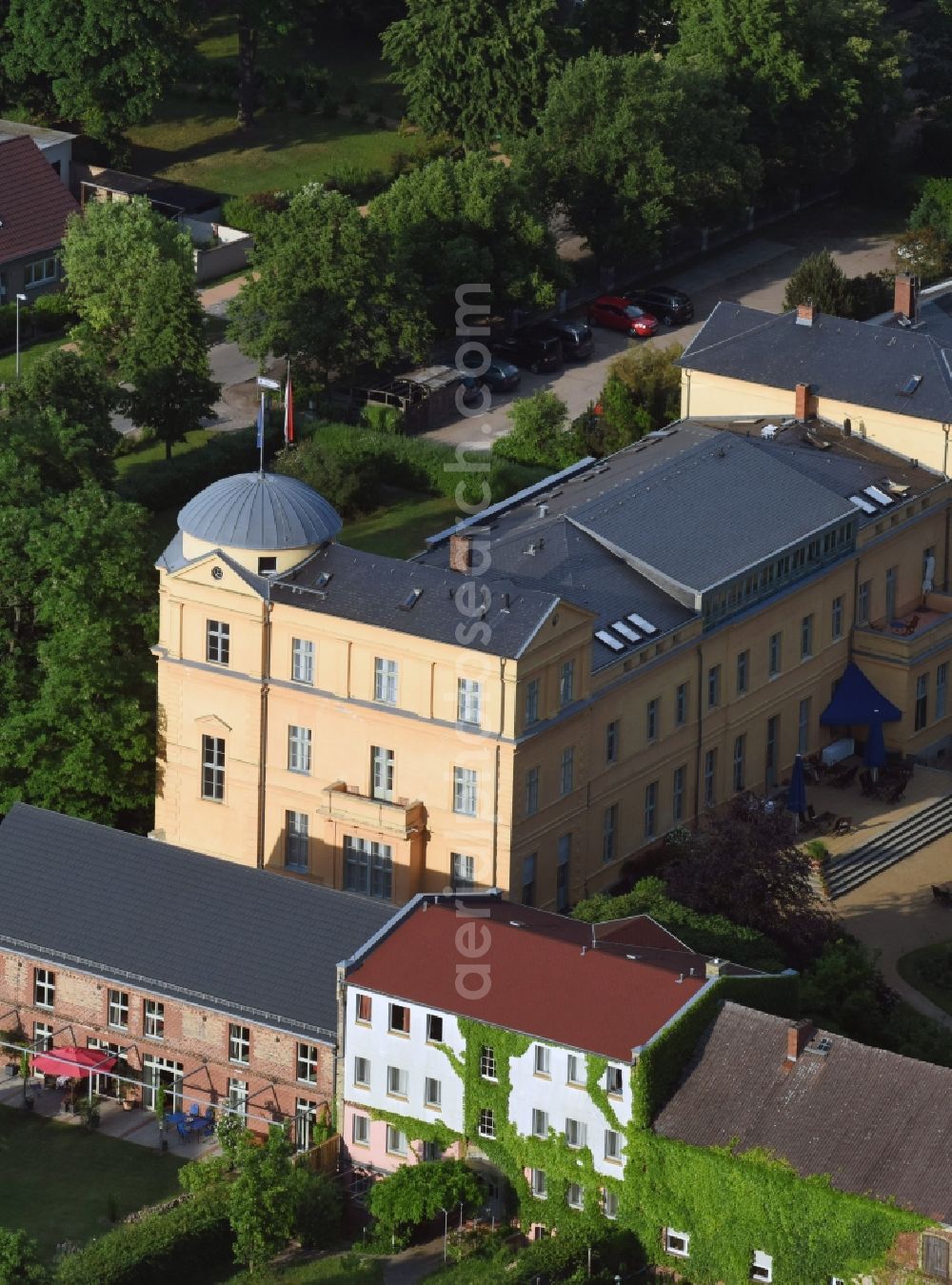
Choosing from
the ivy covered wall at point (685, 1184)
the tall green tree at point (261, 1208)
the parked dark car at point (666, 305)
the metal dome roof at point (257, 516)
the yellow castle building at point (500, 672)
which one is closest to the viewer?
the ivy covered wall at point (685, 1184)

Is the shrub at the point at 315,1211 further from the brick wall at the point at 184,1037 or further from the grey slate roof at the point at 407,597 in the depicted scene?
the grey slate roof at the point at 407,597

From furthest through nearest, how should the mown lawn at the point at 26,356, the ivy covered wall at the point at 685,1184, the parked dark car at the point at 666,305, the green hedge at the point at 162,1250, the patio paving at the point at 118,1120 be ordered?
the parked dark car at the point at 666,305, the mown lawn at the point at 26,356, the patio paving at the point at 118,1120, the green hedge at the point at 162,1250, the ivy covered wall at the point at 685,1184

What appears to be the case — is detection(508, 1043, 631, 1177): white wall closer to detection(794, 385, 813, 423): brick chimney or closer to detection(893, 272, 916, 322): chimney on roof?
detection(794, 385, 813, 423): brick chimney

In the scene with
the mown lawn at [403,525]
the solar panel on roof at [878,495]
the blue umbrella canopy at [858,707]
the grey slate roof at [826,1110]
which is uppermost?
the solar panel on roof at [878,495]

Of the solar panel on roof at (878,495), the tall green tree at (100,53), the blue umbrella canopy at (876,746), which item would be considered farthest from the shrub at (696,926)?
the tall green tree at (100,53)

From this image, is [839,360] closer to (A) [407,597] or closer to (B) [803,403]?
(B) [803,403]

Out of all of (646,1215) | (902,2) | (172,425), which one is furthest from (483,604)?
(902,2)

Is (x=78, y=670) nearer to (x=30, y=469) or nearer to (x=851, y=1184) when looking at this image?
(x=30, y=469)
